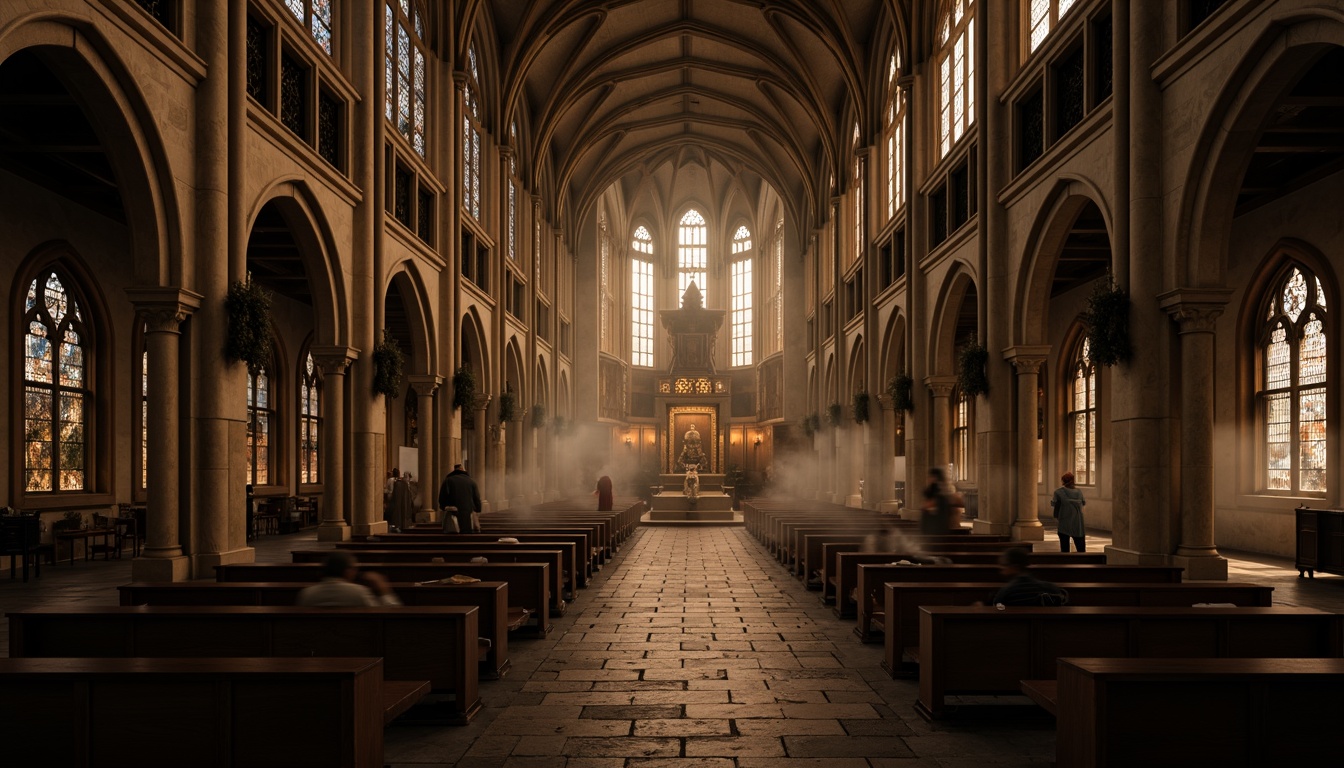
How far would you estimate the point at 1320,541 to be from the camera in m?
13.0

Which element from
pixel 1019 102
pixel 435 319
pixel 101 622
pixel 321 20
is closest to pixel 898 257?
pixel 1019 102

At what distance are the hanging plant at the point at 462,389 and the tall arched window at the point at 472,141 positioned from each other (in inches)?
199

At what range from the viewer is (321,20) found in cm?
1688

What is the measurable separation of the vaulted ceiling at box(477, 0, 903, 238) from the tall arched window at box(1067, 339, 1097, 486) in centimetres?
944

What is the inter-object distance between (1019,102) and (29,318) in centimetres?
1686

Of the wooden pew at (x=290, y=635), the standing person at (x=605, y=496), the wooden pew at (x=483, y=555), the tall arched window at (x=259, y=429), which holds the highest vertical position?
the tall arched window at (x=259, y=429)

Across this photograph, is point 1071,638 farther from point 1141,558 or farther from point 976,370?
point 976,370

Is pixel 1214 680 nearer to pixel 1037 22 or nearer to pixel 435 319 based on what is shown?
pixel 1037 22

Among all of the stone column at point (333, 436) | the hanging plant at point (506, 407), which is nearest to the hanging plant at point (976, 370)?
the stone column at point (333, 436)

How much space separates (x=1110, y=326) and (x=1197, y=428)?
1543 mm

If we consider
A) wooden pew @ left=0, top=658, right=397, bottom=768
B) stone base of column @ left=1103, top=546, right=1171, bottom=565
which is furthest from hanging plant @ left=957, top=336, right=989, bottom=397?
wooden pew @ left=0, top=658, right=397, bottom=768

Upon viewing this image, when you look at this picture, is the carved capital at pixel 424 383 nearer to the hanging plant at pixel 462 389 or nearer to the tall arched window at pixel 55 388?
the hanging plant at pixel 462 389

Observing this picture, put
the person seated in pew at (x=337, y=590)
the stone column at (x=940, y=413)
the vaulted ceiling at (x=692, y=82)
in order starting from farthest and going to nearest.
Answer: the vaulted ceiling at (x=692, y=82) → the stone column at (x=940, y=413) → the person seated in pew at (x=337, y=590)

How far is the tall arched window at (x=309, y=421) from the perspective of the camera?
26.7m
